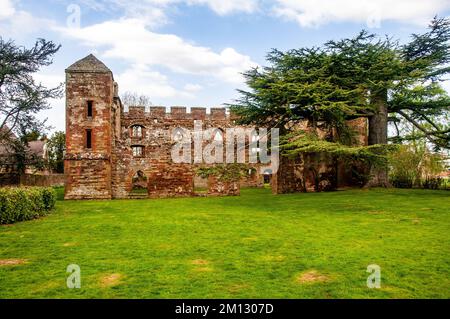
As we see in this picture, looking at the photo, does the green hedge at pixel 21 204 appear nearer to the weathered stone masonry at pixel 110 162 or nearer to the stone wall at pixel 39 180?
the weathered stone masonry at pixel 110 162

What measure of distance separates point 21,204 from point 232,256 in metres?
8.67

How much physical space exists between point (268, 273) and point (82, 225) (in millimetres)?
7196

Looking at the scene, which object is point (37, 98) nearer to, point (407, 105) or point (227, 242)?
point (227, 242)

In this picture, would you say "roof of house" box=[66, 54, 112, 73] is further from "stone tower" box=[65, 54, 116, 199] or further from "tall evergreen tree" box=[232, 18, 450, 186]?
"tall evergreen tree" box=[232, 18, 450, 186]

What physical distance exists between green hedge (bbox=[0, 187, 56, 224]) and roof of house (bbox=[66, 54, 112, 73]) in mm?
10563

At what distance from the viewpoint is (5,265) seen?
6.30 metres

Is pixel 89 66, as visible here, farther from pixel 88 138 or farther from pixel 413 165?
pixel 413 165

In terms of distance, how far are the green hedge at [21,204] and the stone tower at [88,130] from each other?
7.91 metres

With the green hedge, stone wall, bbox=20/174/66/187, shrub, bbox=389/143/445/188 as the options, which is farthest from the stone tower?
shrub, bbox=389/143/445/188

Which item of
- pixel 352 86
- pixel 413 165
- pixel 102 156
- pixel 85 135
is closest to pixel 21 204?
pixel 102 156

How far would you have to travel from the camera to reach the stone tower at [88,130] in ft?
72.7

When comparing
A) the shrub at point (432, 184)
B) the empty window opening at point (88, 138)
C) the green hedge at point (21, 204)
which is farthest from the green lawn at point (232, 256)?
the shrub at point (432, 184)
